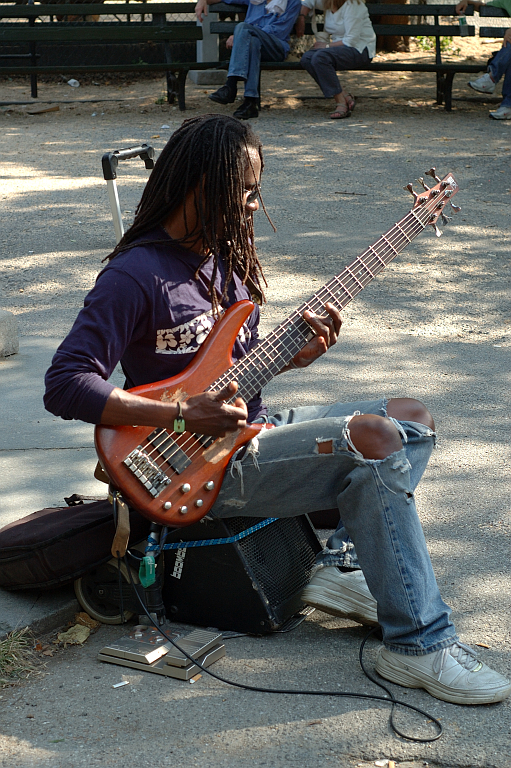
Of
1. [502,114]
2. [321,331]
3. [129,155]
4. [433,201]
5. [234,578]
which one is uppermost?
[502,114]

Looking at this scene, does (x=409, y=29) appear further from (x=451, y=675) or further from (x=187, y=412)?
(x=451, y=675)

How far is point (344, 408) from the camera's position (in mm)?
2799

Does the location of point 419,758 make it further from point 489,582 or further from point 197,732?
point 489,582

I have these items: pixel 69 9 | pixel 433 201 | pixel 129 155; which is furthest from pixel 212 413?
pixel 69 9

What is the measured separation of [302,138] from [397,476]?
7.83 m

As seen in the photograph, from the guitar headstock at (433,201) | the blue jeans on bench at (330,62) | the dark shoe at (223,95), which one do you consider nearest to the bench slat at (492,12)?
the blue jeans on bench at (330,62)

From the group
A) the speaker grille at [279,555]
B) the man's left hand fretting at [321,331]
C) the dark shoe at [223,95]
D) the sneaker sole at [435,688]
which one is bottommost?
the sneaker sole at [435,688]

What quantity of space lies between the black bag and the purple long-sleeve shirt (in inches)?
16.7

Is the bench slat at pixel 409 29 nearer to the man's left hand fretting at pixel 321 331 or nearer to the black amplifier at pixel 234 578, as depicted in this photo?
the man's left hand fretting at pixel 321 331

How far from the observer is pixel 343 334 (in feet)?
17.2

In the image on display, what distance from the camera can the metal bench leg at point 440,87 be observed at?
1134 cm

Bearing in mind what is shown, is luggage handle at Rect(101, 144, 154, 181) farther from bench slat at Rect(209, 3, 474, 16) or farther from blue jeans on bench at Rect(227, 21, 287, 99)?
bench slat at Rect(209, 3, 474, 16)

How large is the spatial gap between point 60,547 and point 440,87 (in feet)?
33.3

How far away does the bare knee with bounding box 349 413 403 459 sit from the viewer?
7.92 ft
